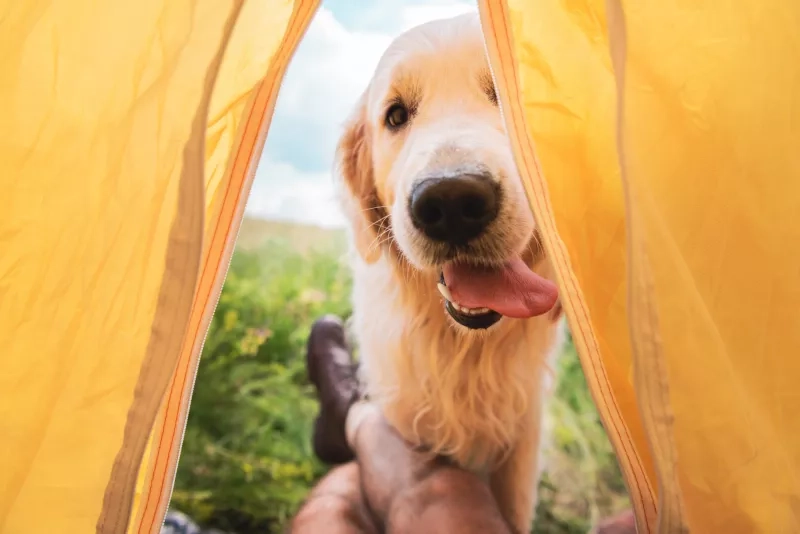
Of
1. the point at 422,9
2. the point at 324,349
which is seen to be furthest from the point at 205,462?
the point at 422,9

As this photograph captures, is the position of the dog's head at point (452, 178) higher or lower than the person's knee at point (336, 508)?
higher

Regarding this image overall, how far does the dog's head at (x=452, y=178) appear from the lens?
2.71ft

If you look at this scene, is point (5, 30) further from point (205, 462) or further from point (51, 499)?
point (205, 462)

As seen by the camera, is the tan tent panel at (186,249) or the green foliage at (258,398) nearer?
the tan tent panel at (186,249)

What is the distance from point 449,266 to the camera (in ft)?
3.00

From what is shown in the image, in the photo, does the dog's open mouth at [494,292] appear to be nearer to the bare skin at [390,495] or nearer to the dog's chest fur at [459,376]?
the dog's chest fur at [459,376]

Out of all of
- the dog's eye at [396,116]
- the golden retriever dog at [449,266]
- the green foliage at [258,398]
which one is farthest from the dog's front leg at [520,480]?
the dog's eye at [396,116]

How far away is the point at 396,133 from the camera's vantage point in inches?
40.4

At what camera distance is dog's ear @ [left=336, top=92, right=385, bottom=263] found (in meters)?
1.13

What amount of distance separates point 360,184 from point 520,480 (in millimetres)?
676

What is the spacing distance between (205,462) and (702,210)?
1104 millimetres

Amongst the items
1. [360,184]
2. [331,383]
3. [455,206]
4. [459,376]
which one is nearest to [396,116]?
[360,184]

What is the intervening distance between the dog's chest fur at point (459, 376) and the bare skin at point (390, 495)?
5cm

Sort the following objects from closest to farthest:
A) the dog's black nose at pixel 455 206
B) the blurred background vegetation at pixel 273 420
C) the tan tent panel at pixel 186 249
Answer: the tan tent panel at pixel 186 249 < the dog's black nose at pixel 455 206 < the blurred background vegetation at pixel 273 420
